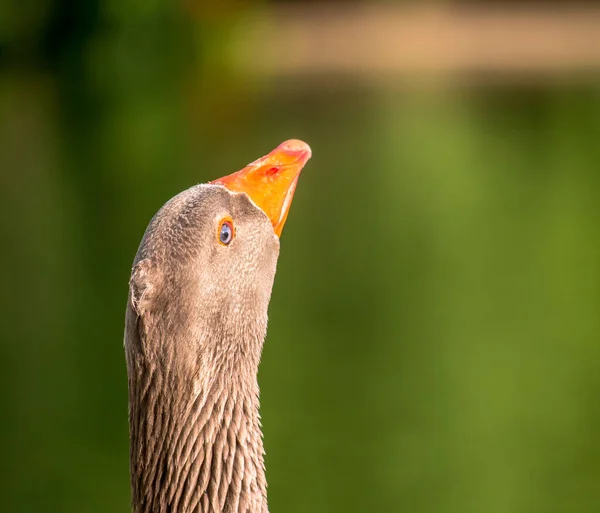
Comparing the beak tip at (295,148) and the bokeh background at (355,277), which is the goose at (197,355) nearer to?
the beak tip at (295,148)

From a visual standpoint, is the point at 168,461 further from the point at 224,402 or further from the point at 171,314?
the point at 171,314

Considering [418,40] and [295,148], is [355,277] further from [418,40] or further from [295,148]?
[418,40]

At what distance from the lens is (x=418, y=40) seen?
45.8m

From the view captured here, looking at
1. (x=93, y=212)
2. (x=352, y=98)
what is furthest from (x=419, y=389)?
(x=352, y=98)

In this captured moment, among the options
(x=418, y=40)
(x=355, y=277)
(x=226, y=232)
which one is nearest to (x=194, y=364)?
(x=226, y=232)

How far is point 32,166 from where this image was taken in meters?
24.8

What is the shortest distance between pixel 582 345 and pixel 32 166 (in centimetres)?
1432

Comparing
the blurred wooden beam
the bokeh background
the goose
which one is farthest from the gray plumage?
the blurred wooden beam

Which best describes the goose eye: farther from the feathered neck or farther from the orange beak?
the feathered neck

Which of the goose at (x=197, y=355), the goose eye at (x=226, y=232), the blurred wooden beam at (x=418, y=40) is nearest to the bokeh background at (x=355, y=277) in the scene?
the blurred wooden beam at (x=418, y=40)

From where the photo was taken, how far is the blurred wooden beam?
4222 cm

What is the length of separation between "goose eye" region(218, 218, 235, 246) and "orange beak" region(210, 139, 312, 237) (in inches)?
7.6

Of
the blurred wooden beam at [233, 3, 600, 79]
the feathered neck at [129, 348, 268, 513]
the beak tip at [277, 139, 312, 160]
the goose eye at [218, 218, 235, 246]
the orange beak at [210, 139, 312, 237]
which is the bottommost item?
the feathered neck at [129, 348, 268, 513]

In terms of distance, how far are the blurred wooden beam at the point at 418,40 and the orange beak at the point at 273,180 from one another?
118 ft
